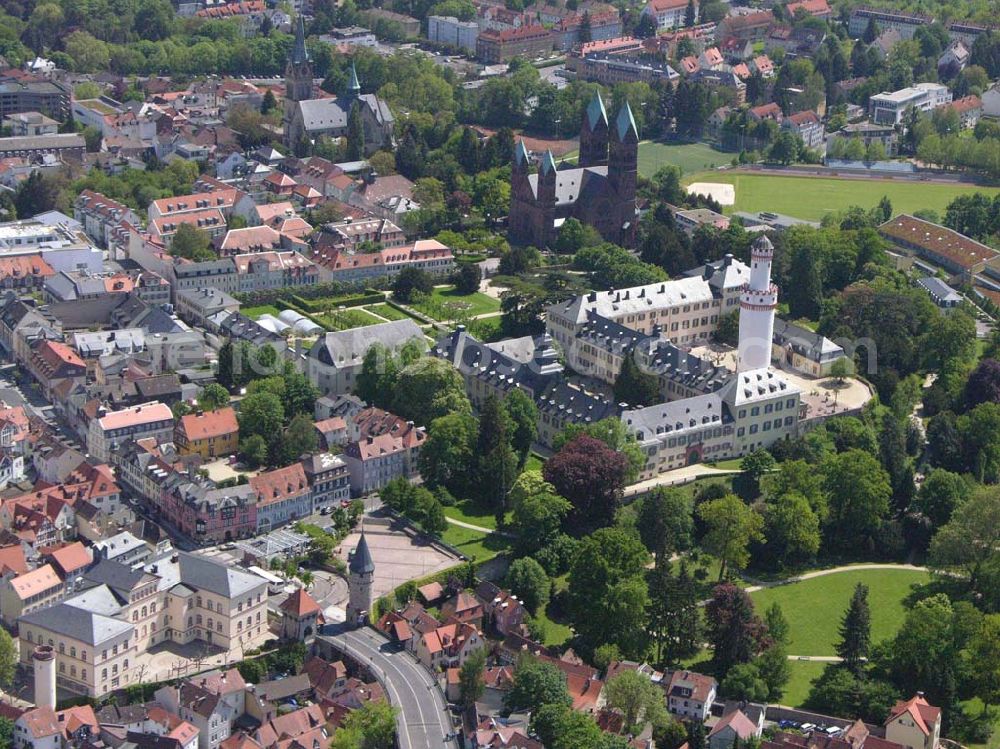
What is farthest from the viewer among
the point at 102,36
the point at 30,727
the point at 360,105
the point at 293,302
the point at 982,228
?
the point at 102,36

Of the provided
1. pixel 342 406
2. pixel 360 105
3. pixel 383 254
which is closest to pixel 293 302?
pixel 383 254

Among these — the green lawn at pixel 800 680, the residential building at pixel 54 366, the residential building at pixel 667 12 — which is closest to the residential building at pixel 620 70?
the residential building at pixel 667 12

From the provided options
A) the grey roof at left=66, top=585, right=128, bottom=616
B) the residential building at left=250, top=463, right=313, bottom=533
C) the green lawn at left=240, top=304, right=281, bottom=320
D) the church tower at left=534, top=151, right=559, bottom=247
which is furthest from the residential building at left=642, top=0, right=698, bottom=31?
the grey roof at left=66, top=585, right=128, bottom=616

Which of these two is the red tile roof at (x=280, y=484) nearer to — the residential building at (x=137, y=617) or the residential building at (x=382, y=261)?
the residential building at (x=137, y=617)

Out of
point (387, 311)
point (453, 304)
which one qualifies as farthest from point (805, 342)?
point (387, 311)

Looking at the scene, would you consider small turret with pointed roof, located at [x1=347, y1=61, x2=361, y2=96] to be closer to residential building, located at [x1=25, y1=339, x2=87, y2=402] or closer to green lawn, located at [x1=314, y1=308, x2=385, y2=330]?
green lawn, located at [x1=314, y1=308, x2=385, y2=330]

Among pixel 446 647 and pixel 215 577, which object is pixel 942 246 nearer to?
pixel 446 647

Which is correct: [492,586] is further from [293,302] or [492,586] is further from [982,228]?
[982,228]
